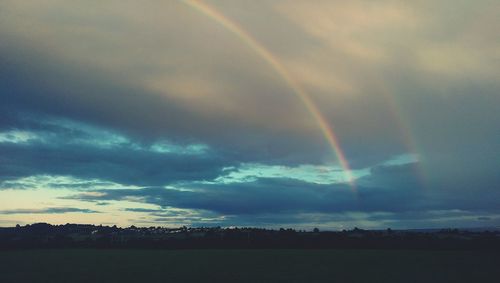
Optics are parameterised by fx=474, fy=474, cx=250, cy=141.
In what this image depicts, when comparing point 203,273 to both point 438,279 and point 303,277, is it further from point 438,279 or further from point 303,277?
point 438,279

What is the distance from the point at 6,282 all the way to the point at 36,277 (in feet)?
27.0

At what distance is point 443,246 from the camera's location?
18225 cm

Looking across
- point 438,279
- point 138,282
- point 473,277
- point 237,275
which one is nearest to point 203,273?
point 237,275

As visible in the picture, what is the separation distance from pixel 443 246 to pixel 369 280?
111 meters

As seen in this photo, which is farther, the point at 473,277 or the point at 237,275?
the point at 237,275

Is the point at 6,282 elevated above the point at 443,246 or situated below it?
below

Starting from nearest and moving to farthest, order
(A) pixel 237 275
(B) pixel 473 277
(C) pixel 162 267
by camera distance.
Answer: (B) pixel 473 277
(A) pixel 237 275
(C) pixel 162 267

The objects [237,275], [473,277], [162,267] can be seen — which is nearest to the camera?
[473,277]

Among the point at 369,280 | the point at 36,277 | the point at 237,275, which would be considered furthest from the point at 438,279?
the point at 36,277

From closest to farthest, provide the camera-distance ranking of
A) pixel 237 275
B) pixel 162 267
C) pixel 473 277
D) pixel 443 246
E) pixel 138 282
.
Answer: pixel 138 282 → pixel 473 277 → pixel 237 275 → pixel 162 267 → pixel 443 246

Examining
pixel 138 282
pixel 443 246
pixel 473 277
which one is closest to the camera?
pixel 138 282

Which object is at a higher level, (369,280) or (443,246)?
(443,246)

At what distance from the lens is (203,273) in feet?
330

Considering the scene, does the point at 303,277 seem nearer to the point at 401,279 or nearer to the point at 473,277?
the point at 401,279
